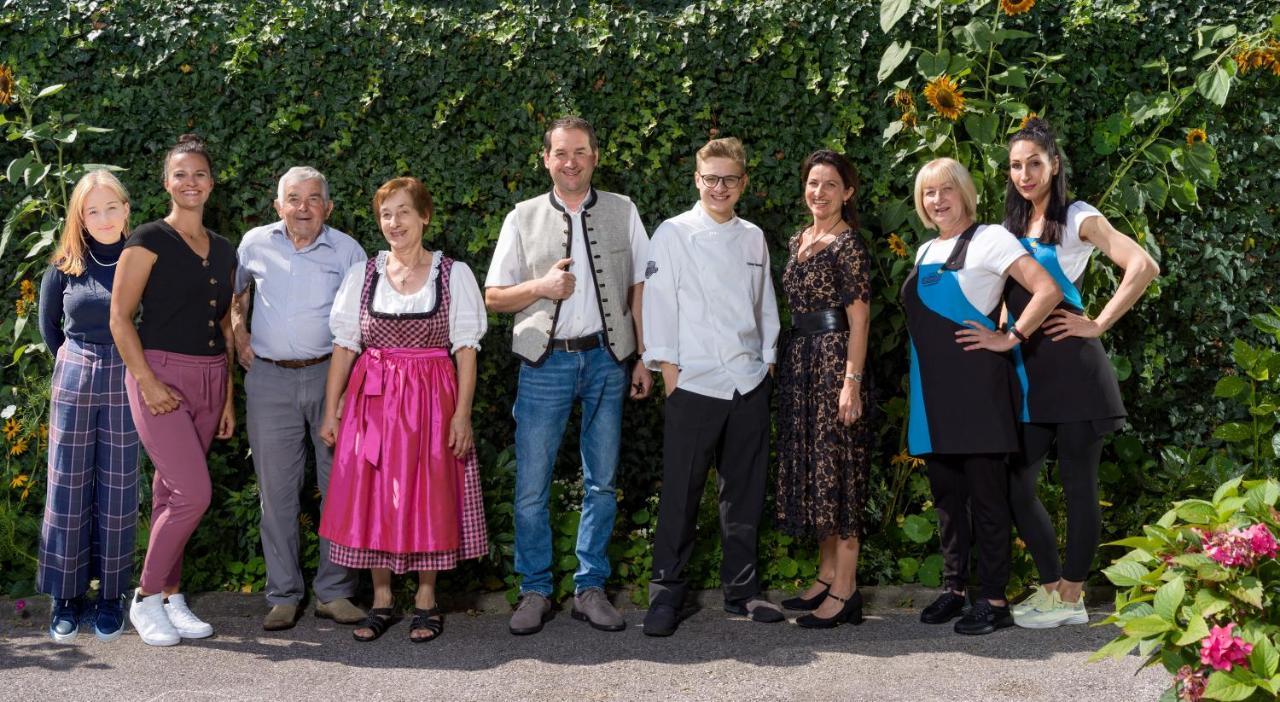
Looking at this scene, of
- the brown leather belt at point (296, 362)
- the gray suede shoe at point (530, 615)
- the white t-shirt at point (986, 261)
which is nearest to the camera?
the white t-shirt at point (986, 261)

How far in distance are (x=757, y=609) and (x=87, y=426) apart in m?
2.66

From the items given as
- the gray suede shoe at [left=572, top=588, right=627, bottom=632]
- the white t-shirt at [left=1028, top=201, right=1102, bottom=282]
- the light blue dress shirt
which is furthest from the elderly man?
the white t-shirt at [left=1028, top=201, right=1102, bottom=282]

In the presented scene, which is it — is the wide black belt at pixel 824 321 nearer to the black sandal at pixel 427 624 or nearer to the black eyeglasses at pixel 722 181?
the black eyeglasses at pixel 722 181

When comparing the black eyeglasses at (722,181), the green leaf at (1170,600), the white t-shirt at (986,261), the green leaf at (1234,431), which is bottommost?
the green leaf at (1170,600)

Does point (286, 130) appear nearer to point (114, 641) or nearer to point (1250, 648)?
point (114, 641)

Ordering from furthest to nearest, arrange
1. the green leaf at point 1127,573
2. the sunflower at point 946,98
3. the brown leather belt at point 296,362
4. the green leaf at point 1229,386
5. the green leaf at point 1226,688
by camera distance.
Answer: the green leaf at point 1229,386
the sunflower at point 946,98
the brown leather belt at point 296,362
the green leaf at point 1127,573
the green leaf at point 1226,688

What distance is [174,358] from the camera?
4.41m

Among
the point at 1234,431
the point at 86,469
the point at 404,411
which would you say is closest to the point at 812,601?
the point at 404,411

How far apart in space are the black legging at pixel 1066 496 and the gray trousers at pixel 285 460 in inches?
104

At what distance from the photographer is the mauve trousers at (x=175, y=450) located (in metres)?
4.38

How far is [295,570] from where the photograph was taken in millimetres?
4672

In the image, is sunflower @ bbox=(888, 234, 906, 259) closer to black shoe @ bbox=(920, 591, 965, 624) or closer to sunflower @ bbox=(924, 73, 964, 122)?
sunflower @ bbox=(924, 73, 964, 122)

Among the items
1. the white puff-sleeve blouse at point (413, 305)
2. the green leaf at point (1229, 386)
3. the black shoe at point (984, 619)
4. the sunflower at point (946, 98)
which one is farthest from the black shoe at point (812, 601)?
the sunflower at point (946, 98)

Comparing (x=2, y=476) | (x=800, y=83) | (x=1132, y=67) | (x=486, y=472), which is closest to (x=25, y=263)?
(x=2, y=476)
